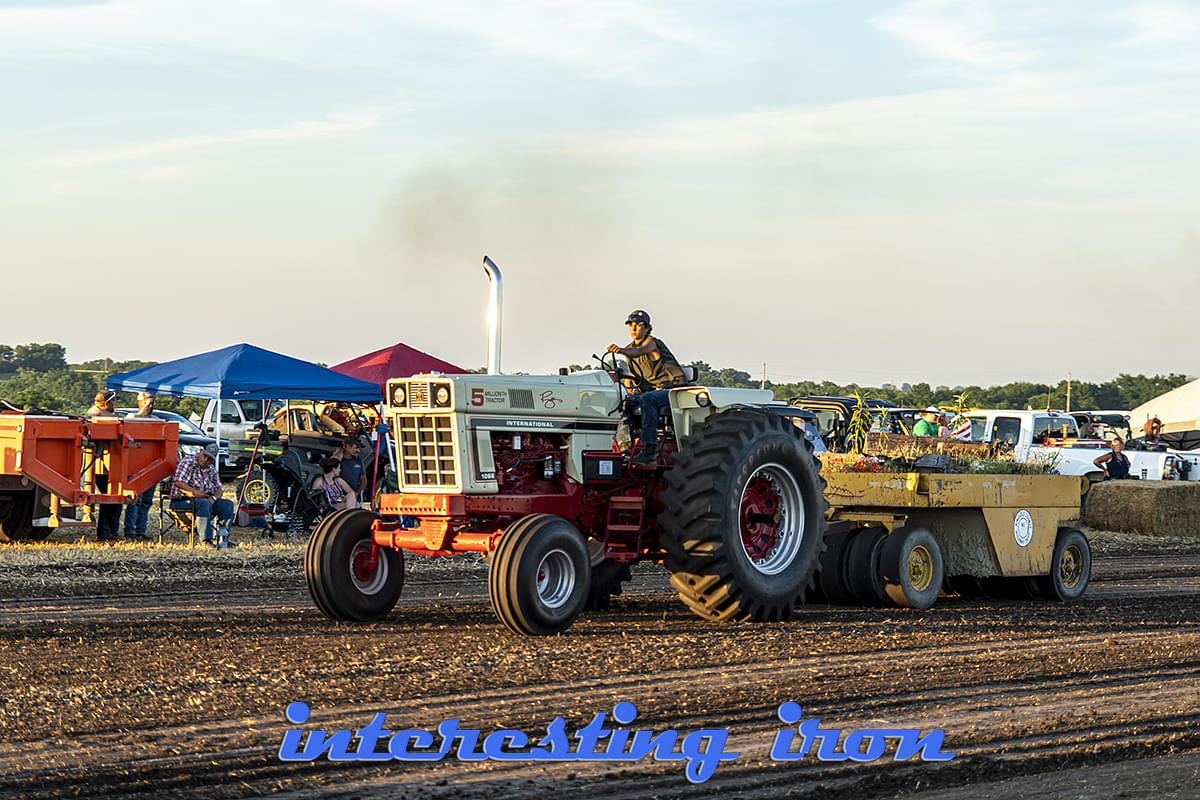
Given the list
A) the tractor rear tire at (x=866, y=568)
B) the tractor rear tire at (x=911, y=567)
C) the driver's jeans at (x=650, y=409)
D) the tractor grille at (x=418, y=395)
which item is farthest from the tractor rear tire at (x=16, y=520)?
the tractor rear tire at (x=911, y=567)

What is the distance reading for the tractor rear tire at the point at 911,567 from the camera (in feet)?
36.1

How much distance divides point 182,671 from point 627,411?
3789 mm

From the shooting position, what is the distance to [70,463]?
1463 cm

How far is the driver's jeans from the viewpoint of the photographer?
1033 centimetres

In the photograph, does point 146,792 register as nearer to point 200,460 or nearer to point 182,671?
point 182,671

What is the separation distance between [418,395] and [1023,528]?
5.18 meters

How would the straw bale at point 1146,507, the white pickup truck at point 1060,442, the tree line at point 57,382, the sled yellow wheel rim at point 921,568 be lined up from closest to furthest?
the sled yellow wheel rim at point 921,568 → the straw bale at point 1146,507 → the white pickup truck at point 1060,442 → the tree line at point 57,382

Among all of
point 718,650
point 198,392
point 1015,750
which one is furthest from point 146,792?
point 198,392

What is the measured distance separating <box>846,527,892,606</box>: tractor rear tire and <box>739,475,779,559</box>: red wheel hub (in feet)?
3.72

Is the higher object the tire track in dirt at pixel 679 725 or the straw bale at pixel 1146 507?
the straw bale at pixel 1146 507

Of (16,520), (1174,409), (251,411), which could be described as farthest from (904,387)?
(16,520)

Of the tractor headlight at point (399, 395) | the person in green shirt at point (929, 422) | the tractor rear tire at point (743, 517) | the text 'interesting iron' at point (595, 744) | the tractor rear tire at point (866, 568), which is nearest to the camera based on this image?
the text 'interesting iron' at point (595, 744)

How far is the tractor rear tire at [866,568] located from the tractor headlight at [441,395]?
11.9ft

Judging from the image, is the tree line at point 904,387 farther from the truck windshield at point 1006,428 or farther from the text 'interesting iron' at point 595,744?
the text 'interesting iron' at point 595,744
